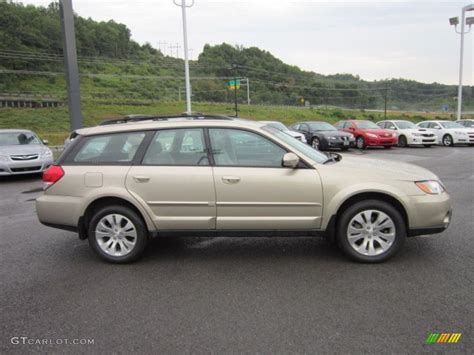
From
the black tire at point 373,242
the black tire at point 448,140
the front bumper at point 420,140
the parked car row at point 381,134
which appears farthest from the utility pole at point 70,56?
the black tire at point 448,140

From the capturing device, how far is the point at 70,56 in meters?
13.4

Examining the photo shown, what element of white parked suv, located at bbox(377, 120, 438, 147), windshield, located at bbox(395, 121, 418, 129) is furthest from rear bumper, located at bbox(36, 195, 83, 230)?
windshield, located at bbox(395, 121, 418, 129)

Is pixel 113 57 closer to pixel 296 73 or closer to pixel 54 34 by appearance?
pixel 54 34

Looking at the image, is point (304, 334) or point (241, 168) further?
point (241, 168)

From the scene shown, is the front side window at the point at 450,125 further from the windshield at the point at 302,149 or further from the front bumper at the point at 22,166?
the front bumper at the point at 22,166

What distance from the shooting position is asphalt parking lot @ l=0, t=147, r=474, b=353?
3.00m

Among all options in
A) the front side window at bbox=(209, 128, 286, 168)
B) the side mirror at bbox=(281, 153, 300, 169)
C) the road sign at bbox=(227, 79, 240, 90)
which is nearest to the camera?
the side mirror at bbox=(281, 153, 300, 169)

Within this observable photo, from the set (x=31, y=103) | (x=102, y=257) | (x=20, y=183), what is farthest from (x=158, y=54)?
(x=102, y=257)

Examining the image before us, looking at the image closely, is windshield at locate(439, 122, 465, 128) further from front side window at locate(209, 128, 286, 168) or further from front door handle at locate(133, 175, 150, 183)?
front door handle at locate(133, 175, 150, 183)

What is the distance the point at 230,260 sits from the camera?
15.3ft

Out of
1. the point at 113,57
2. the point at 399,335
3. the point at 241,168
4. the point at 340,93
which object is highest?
the point at 113,57

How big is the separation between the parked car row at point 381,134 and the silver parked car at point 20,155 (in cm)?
1011

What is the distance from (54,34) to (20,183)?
7738cm

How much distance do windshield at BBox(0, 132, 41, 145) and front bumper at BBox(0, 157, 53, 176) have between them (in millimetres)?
1197
